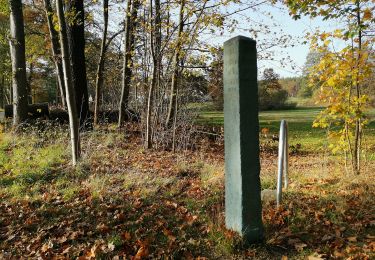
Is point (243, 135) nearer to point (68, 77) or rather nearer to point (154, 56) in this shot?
point (68, 77)

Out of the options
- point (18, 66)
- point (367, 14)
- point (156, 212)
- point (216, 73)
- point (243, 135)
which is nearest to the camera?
point (243, 135)

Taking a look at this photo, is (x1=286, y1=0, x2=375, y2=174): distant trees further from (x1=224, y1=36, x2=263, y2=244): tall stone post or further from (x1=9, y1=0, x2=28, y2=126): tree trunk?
(x1=9, y1=0, x2=28, y2=126): tree trunk

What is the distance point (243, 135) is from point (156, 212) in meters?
1.95

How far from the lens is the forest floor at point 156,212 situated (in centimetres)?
364

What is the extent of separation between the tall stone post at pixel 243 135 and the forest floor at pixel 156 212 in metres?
0.26

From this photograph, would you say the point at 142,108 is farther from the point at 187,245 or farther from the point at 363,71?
the point at 187,245

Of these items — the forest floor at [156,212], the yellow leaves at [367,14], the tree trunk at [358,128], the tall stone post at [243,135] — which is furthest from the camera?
the tree trunk at [358,128]

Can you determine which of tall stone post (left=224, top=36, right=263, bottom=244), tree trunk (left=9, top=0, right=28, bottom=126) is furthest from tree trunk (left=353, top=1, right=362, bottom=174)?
tree trunk (left=9, top=0, right=28, bottom=126)

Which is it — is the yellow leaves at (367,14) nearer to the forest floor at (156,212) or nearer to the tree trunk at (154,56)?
the forest floor at (156,212)

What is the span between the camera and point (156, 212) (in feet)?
15.6

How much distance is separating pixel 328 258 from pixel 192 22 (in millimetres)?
8227

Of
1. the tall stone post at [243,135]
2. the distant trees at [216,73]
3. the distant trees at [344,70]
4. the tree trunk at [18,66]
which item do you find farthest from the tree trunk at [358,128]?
the tree trunk at [18,66]

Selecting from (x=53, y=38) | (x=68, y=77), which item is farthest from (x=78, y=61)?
(x=68, y=77)

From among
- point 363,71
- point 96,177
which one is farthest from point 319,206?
point 96,177
